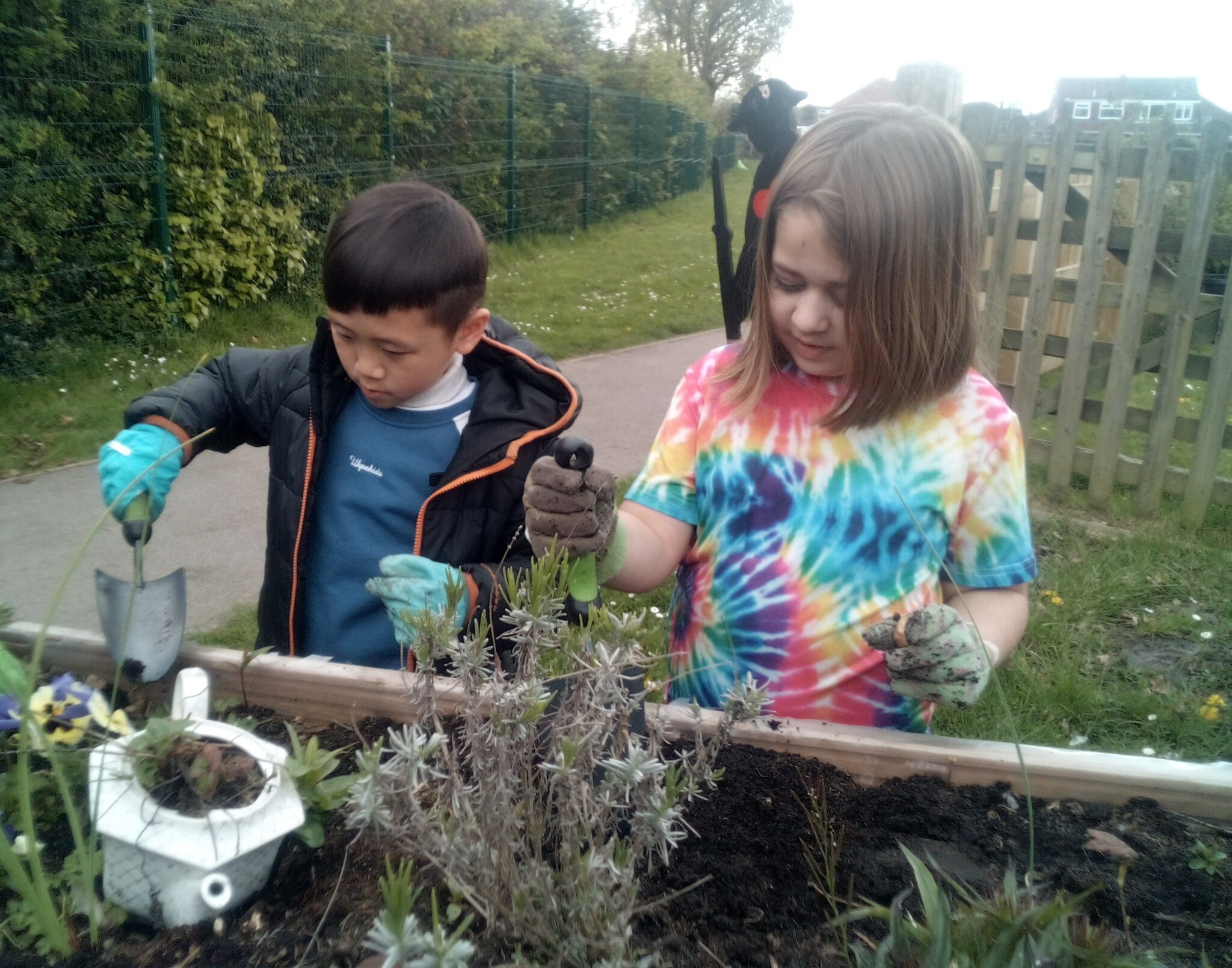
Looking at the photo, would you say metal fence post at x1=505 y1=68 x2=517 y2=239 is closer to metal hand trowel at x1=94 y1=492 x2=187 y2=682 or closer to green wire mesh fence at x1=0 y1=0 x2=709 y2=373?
green wire mesh fence at x1=0 y1=0 x2=709 y2=373

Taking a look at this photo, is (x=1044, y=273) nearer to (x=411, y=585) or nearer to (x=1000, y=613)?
(x=1000, y=613)

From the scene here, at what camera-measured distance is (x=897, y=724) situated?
1.68 m

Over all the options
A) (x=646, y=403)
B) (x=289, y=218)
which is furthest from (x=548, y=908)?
(x=289, y=218)

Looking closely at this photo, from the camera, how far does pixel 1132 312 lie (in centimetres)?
473

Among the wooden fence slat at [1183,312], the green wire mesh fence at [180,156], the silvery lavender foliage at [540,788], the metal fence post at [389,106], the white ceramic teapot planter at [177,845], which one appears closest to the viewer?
the silvery lavender foliage at [540,788]

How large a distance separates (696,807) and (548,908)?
1.26ft

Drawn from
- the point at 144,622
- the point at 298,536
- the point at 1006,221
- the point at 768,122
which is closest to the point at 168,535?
the point at 298,536

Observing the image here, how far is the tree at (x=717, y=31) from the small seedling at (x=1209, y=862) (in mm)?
36497

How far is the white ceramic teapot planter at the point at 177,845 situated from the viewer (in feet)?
3.28

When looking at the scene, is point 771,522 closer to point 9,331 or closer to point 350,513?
point 350,513

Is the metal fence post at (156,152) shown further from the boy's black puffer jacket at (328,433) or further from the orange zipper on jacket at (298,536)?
the orange zipper on jacket at (298,536)

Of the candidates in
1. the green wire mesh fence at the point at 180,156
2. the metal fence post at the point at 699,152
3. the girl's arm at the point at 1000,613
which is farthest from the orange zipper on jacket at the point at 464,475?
the metal fence post at the point at 699,152

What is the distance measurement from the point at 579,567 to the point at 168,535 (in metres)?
3.38

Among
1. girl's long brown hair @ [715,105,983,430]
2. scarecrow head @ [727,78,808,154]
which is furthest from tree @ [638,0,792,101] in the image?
girl's long brown hair @ [715,105,983,430]
